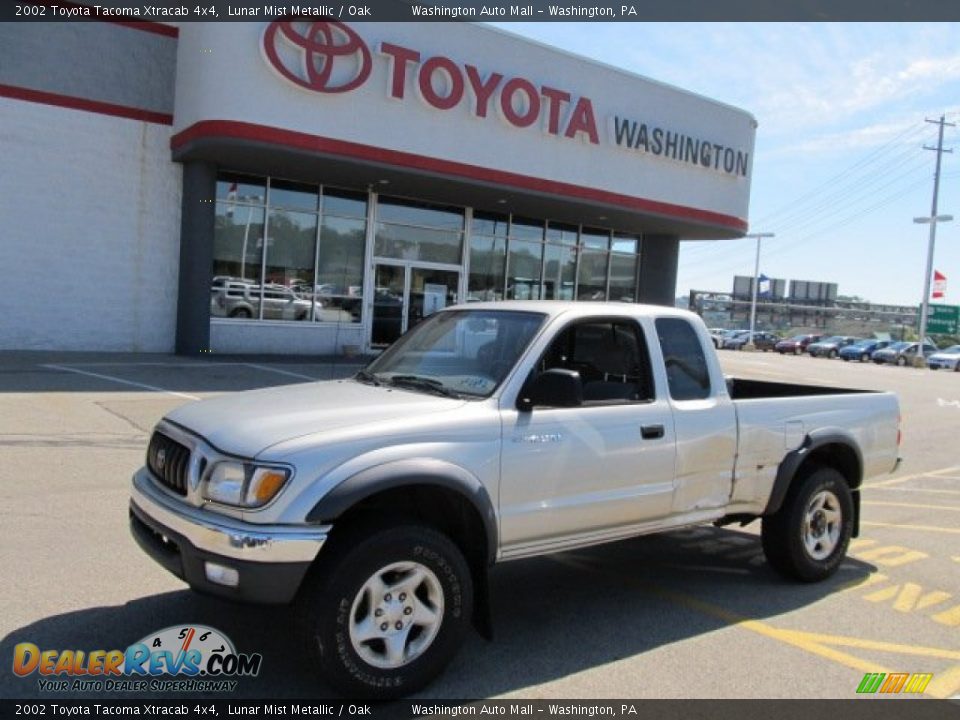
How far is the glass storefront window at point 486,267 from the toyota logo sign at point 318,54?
646cm

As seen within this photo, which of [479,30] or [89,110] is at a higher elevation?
[479,30]

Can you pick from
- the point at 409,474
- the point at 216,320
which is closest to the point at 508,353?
the point at 409,474

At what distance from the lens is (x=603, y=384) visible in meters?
4.70

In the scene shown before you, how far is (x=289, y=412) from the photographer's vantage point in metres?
3.86

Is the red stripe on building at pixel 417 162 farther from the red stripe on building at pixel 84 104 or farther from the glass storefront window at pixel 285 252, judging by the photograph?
the glass storefront window at pixel 285 252

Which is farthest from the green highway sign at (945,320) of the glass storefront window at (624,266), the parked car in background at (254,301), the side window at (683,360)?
the side window at (683,360)

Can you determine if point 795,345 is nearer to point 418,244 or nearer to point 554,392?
point 418,244

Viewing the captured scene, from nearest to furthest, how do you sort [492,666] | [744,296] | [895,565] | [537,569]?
[492,666] < [537,569] < [895,565] < [744,296]

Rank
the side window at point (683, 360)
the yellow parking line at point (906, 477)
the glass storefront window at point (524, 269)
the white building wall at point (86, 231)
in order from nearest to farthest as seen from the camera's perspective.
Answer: the side window at point (683, 360) → the yellow parking line at point (906, 477) → the white building wall at point (86, 231) → the glass storefront window at point (524, 269)

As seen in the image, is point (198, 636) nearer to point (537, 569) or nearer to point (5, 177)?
point (537, 569)

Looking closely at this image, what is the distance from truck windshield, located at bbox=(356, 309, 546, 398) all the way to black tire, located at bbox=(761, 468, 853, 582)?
228cm

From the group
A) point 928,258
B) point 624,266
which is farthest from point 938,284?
point 624,266

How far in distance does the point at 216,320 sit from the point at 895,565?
14.7 metres

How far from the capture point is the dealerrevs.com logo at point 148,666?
3627 mm
